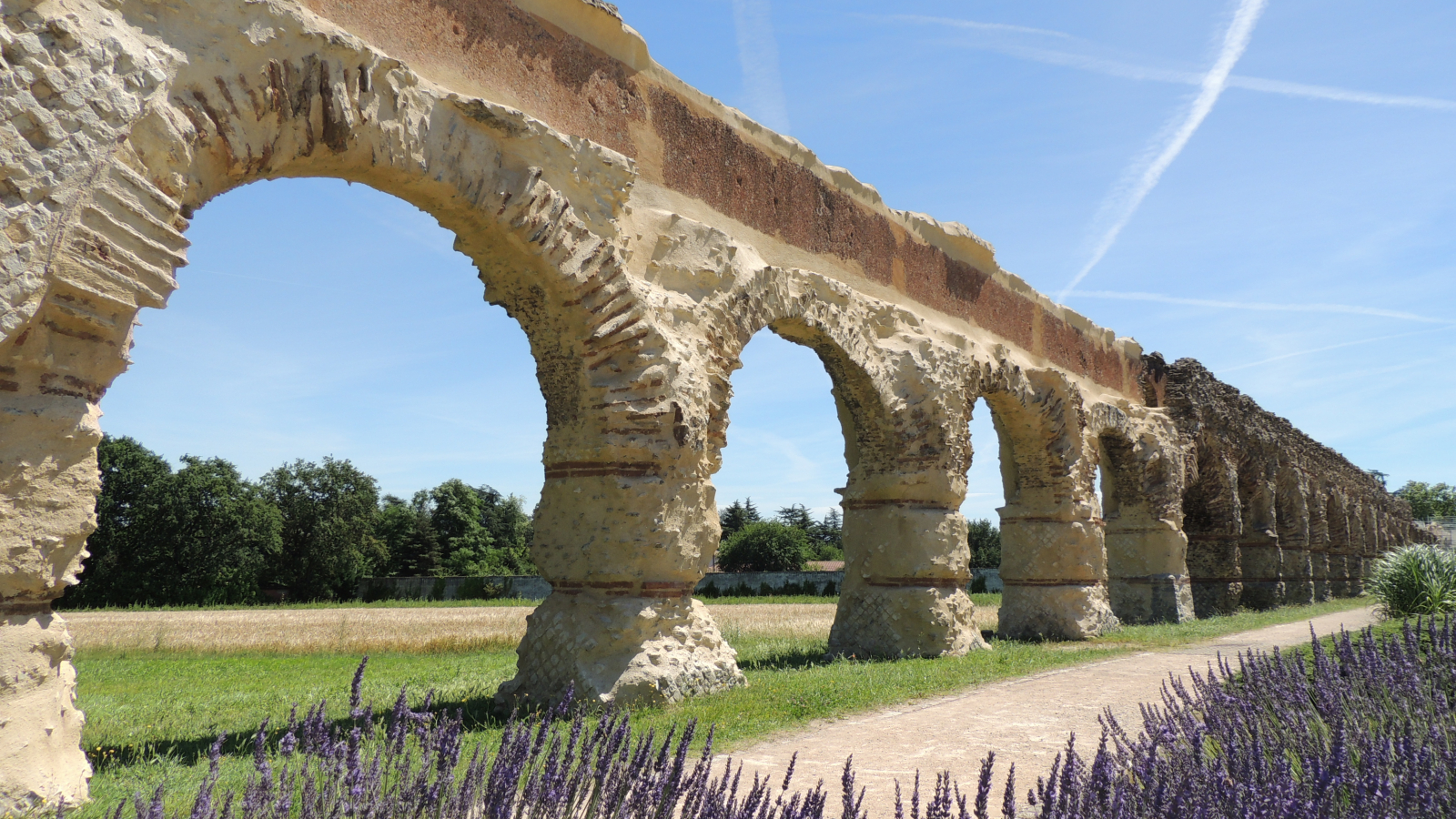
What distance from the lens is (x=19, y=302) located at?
11.0ft

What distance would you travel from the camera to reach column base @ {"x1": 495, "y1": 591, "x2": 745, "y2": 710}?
5730 millimetres

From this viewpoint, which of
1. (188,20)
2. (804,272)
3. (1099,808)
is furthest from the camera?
(804,272)

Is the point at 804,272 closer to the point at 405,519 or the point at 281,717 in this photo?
the point at 281,717

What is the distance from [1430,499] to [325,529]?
81640 mm

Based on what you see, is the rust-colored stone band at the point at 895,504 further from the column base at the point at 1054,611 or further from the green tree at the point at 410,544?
the green tree at the point at 410,544

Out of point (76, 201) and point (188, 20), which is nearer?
point (76, 201)

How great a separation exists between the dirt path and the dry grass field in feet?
20.0

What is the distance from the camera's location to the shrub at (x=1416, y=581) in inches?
416

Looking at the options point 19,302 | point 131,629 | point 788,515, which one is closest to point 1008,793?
point 19,302

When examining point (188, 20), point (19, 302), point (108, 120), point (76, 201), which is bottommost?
point (19, 302)

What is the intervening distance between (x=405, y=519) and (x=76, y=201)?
42336 millimetres

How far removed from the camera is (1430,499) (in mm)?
72125

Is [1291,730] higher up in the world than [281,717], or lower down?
higher up

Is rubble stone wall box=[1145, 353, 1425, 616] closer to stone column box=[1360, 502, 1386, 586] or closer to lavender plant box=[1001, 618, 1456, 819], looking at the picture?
stone column box=[1360, 502, 1386, 586]
